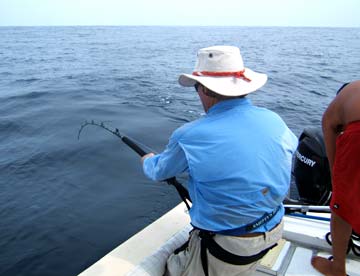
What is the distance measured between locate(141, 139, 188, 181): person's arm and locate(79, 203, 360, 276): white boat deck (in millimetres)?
587

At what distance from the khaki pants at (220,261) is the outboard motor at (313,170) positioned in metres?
1.31

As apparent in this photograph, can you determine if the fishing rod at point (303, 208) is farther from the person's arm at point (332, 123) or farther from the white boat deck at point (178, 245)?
the person's arm at point (332, 123)

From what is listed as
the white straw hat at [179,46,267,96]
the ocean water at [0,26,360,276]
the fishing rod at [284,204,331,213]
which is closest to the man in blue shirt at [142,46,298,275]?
the white straw hat at [179,46,267,96]

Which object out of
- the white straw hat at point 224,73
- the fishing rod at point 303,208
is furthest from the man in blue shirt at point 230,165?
the fishing rod at point 303,208

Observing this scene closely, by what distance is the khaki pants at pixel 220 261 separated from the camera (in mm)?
1808

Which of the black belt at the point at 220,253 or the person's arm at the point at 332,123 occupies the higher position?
the person's arm at the point at 332,123

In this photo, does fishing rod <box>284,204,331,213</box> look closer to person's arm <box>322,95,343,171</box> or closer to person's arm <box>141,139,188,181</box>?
person's arm <box>322,95,343,171</box>

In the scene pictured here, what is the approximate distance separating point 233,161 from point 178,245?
979mm

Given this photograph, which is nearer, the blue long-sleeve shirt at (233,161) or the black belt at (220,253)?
the blue long-sleeve shirt at (233,161)

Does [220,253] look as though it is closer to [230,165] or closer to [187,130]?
[230,165]

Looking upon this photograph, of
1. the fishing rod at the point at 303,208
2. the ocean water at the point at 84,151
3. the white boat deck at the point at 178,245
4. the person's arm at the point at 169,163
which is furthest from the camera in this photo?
the ocean water at the point at 84,151

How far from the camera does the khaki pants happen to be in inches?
71.2

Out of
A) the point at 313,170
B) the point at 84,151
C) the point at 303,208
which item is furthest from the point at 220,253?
the point at 84,151

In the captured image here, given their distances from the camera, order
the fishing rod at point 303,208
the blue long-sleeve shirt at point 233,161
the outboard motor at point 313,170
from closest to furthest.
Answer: the blue long-sleeve shirt at point 233,161
the fishing rod at point 303,208
the outboard motor at point 313,170
